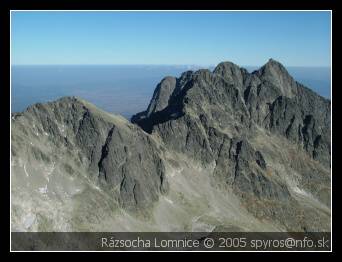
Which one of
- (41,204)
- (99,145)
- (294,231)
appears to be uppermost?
(99,145)

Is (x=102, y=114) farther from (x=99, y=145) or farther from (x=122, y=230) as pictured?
(x=122, y=230)

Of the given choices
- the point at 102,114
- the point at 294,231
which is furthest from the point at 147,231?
the point at 294,231

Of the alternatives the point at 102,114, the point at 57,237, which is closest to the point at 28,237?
the point at 57,237
